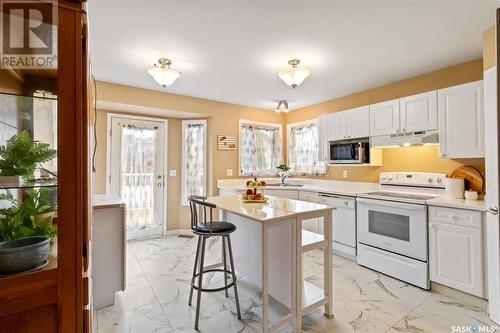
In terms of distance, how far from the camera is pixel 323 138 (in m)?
4.23

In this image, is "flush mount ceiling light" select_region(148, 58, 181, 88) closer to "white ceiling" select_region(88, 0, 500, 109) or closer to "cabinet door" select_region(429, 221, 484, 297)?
"white ceiling" select_region(88, 0, 500, 109)

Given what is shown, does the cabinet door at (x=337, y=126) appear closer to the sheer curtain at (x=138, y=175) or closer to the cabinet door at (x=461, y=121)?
the cabinet door at (x=461, y=121)

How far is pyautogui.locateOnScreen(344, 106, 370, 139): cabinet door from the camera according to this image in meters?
3.50

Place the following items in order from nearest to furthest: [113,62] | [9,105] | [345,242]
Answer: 1. [9,105]
2. [113,62]
3. [345,242]

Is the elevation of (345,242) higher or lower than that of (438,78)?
lower

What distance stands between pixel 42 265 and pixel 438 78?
4.16 meters

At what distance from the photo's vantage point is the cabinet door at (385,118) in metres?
3.15

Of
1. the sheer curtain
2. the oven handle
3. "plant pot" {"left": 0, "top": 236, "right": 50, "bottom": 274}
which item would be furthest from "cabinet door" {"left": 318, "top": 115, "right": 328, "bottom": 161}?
"plant pot" {"left": 0, "top": 236, "right": 50, "bottom": 274}

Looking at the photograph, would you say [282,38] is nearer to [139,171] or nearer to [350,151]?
[350,151]

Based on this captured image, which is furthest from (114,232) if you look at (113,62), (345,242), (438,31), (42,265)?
(438,31)

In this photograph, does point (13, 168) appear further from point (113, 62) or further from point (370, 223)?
point (370, 223)

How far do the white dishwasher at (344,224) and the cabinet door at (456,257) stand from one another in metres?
0.93

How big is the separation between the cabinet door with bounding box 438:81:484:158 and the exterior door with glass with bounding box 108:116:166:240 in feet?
13.9

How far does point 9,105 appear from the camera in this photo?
0.99 metres
